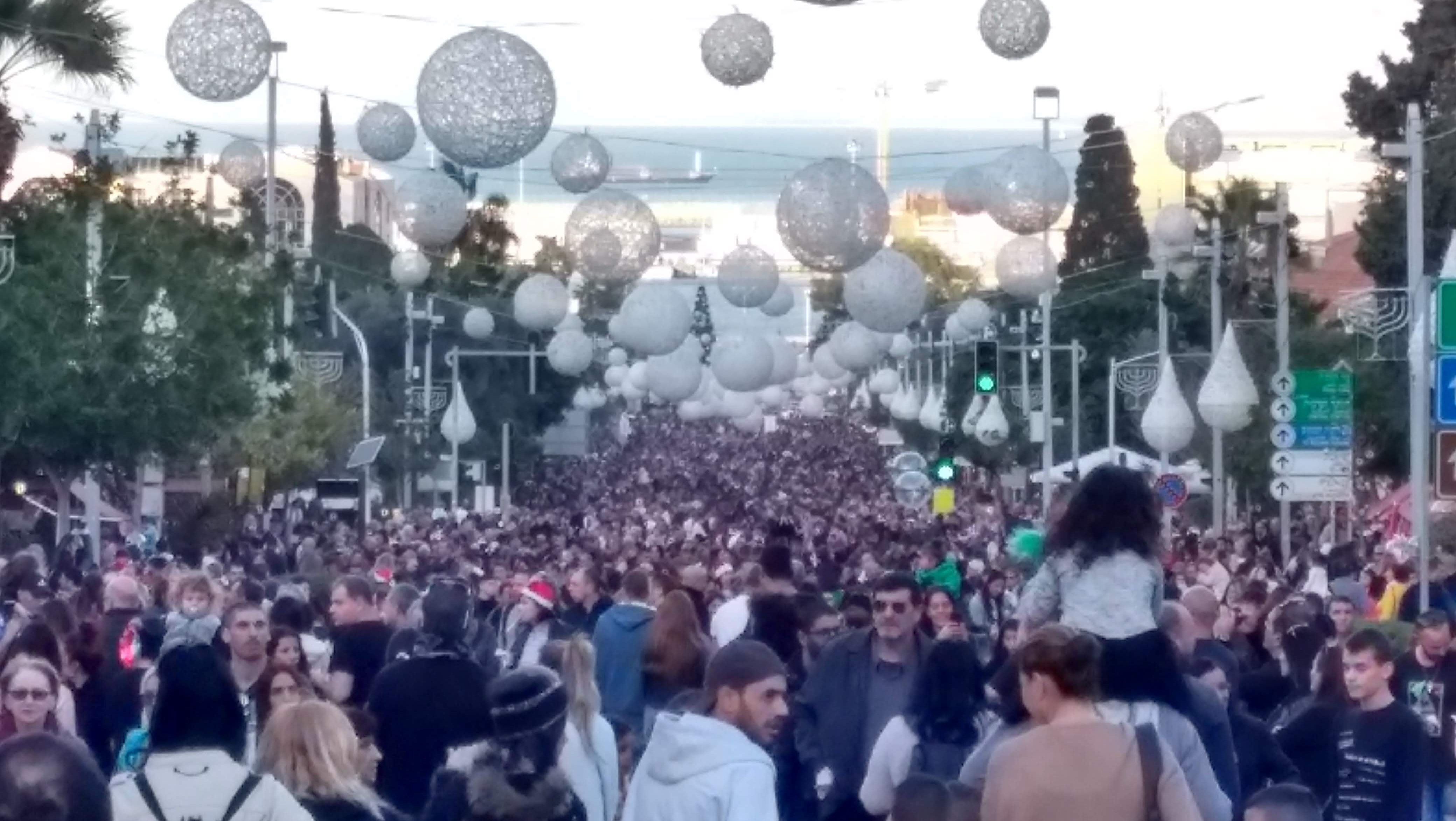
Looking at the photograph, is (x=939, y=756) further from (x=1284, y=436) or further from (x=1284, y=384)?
(x=1284, y=384)

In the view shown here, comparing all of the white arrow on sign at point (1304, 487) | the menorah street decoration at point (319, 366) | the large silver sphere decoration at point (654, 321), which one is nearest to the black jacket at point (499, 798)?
the large silver sphere decoration at point (654, 321)

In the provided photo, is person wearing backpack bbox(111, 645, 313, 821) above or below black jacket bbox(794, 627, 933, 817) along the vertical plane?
above

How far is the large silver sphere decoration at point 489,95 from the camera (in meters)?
15.7

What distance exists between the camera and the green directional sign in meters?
16.6

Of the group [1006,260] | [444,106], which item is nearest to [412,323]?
[1006,260]

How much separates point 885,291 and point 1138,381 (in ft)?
98.5

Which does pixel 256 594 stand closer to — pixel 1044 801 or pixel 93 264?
pixel 1044 801

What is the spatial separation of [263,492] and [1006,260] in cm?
2100

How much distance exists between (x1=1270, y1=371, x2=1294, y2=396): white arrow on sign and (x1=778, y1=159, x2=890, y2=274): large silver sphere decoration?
8729mm

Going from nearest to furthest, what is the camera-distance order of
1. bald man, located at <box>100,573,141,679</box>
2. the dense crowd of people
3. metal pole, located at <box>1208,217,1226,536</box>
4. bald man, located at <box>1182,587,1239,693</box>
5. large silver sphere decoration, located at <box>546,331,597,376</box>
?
the dense crowd of people
bald man, located at <box>1182,587,1239,693</box>
bald man, located at <box>100,573,141,679</box>
large silver sphere decoration, located at <box>546,331,597,376</box>
metal pole, located at <box>1208,217,1226,536</box>

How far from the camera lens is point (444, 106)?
15992 mm

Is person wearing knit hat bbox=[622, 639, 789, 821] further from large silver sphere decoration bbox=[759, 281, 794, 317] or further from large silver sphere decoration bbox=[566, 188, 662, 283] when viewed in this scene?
large silver sphere decoration bbox=[759, 281, 794, 317]

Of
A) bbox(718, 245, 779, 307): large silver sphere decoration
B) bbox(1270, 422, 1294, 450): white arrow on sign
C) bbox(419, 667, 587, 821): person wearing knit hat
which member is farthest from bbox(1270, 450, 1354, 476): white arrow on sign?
bbox(419, 667, 587, 821): person wearing knit hat

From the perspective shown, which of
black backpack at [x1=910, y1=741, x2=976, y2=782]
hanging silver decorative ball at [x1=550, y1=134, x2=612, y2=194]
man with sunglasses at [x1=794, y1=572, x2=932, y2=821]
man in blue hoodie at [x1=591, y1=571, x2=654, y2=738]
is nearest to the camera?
black backpack at [x1=910, y1=741, x2=976, y2=782]
